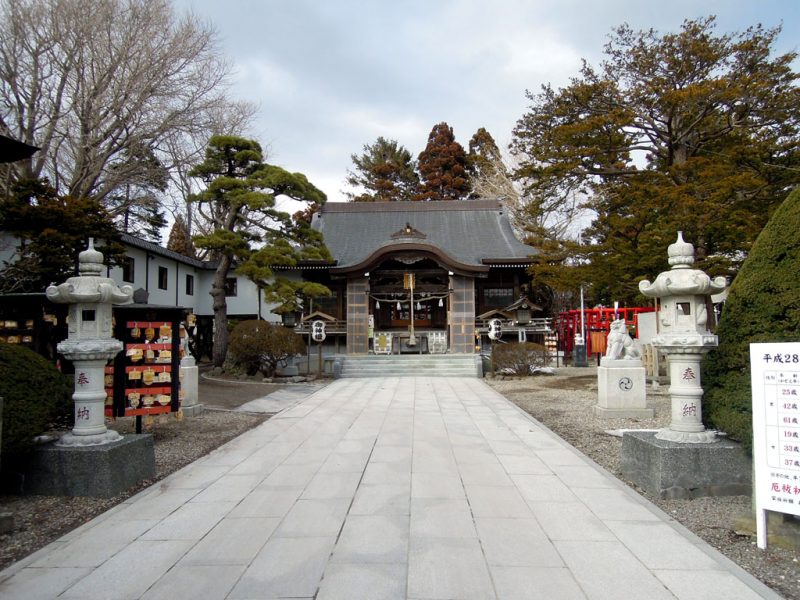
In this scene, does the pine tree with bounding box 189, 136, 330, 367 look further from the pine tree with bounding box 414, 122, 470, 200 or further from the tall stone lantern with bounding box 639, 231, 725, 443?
the pine tree with bounding box 414, 122, 470, 200

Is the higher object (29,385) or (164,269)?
(164,269)

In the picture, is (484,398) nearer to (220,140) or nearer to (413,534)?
(413,534)

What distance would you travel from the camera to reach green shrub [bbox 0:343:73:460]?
417 centimetres

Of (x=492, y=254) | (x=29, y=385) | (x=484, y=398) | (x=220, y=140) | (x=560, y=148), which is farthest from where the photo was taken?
(x=492, y=254)

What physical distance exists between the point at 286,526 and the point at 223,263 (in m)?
13.2

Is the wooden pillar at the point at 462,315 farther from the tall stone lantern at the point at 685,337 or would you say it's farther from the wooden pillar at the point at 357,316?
the tall stone lantern at the point at 685,337

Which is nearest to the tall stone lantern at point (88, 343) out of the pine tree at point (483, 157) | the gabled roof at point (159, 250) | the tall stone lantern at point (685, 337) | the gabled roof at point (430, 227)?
the tall stone lantern at point (685, 337)

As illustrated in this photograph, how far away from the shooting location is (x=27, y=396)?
4418 mm

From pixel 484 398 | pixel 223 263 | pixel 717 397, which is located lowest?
pixel 484 398

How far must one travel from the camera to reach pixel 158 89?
15234 millimetres

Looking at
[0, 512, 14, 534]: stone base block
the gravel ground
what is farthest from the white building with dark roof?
[0, 512, 14, 534]: stone base block

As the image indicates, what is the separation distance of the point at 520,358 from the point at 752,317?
11.4 m

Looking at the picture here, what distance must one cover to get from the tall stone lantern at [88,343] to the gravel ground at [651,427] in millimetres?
5151

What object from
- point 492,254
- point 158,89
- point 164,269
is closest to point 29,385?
point 158,89
